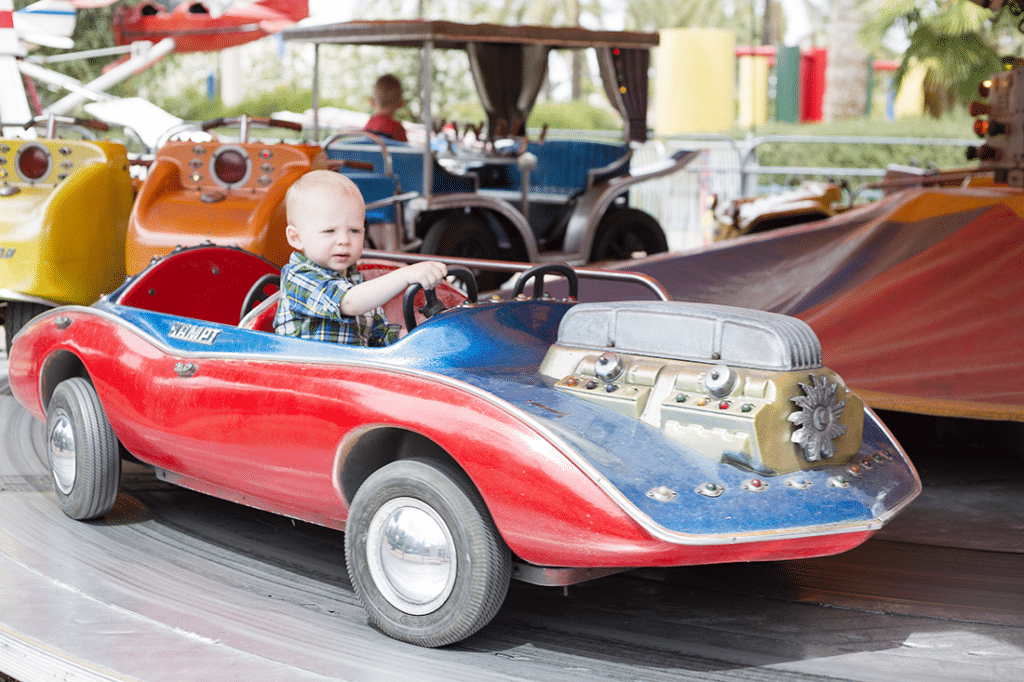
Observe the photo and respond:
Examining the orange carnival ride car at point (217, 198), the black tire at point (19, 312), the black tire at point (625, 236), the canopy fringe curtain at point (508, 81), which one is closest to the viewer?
the orange carnival ride car at point (217, 198)

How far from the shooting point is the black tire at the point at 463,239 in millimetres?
8078

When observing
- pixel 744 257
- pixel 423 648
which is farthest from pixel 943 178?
pixel 423 648

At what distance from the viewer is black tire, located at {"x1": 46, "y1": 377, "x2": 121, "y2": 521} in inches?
139

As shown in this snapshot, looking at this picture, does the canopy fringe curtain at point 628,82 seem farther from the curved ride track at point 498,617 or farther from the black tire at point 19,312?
the curved ride track at point 498,617

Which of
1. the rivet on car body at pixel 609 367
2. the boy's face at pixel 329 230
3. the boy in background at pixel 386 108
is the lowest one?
the rivet on car body at pixel 609 367

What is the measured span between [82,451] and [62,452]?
0.52 feet

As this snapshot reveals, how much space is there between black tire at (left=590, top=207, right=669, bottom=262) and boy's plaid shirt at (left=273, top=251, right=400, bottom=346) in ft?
19.8

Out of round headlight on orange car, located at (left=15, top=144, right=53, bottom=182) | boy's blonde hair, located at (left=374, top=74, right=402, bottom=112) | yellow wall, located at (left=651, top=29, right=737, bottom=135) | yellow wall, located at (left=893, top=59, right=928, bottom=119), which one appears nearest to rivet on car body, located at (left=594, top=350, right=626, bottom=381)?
round headlight on orange car, located at (left=15, top=144, right=53, bottom=182)

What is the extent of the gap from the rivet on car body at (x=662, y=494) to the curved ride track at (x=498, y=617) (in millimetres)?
439

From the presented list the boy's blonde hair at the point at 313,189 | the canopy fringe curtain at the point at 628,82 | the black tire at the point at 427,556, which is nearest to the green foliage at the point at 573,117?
the canopy fringe curtain at the point at 628,82

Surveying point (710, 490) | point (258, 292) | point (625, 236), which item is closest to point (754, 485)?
point (710, 490)

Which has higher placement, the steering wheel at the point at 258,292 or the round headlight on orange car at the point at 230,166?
the round headlight on orange car at the point at 230,166

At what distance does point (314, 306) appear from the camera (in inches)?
122

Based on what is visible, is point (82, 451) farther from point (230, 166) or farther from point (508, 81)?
point (508, 81)
